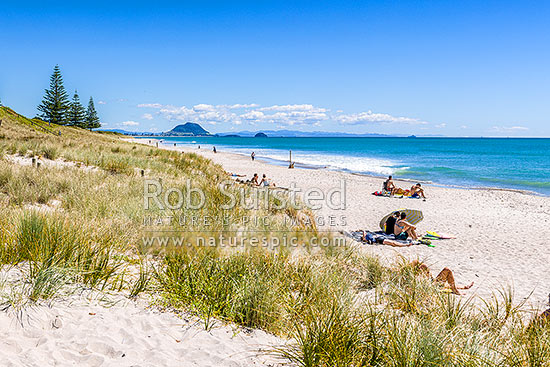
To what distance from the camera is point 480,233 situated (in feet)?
33.4

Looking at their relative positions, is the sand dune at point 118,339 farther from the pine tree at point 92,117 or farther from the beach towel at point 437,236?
the pine tree at point 92,117

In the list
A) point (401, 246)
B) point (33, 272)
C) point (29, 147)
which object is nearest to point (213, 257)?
point (33, 272)

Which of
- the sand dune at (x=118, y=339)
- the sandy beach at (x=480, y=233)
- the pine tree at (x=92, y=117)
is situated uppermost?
the pine tree at (x=92, y=117)

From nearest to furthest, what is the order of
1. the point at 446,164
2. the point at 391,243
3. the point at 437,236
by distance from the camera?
1. the point at 391,243
2. the point at 437,236
3. the point at 446,164

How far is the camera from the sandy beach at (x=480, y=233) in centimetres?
635

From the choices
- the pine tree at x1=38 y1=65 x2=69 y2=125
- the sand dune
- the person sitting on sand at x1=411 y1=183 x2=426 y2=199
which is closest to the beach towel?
the person sitting on sand at x1=411 y1=183 x2=426 y2=199

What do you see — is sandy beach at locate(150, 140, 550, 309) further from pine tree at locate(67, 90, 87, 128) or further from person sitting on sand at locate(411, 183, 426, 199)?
pine tree at locate(67, 90, 87, 128)

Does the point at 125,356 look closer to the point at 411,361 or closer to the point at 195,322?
the point at 195,322

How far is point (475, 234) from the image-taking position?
32.9ft

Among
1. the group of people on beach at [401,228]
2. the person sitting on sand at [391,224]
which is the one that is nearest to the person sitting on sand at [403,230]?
the group of people on beach at [401,228]

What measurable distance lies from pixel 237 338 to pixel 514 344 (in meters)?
2.39

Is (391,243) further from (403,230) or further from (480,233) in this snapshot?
(480,233)

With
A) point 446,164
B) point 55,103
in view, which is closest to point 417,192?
point 446,164

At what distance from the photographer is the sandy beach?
635 cm
